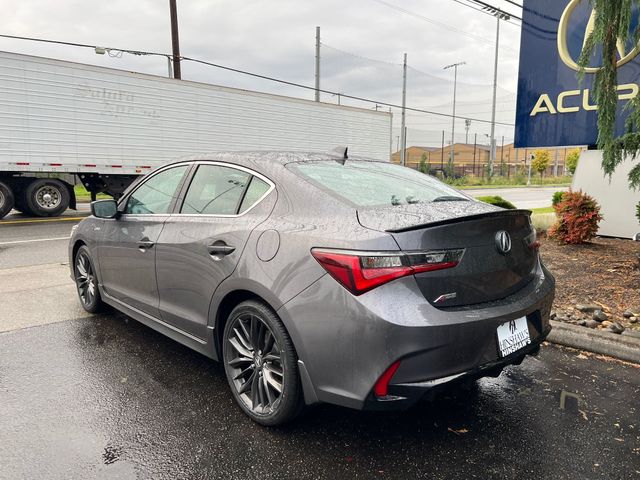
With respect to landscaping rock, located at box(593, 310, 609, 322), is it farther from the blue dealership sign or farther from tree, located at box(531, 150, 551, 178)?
tree, located at box(531, 150, 551, 178)

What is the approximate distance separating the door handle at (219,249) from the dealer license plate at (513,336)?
5.05ft

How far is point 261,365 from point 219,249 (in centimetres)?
73

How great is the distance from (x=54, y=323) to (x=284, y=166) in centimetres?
298

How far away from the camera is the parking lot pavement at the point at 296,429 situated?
234 cm

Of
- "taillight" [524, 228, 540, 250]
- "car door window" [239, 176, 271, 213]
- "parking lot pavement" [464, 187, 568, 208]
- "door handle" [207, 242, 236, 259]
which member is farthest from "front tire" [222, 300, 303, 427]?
"parking lot pavement" [464, 187, 568, 208]

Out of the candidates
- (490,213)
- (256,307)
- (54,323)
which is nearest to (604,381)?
(490,213)

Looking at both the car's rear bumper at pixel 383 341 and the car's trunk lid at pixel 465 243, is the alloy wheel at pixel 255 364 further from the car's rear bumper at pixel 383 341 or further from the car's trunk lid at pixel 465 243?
the car's trunk lid at pixel 465 243

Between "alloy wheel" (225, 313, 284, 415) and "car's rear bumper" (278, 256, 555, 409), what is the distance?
0.86 feet

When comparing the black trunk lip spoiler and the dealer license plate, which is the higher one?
the black trunk lip spoiler

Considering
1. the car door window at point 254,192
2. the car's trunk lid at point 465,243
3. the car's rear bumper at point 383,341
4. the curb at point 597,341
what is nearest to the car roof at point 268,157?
the car door window at point 254,192

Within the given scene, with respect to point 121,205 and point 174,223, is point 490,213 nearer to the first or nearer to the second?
point 174,223

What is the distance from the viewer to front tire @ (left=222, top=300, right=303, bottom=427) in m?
2.49

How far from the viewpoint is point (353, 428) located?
2699 mm

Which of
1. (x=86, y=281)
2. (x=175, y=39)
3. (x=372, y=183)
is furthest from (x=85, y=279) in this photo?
(x=175, y=39)
